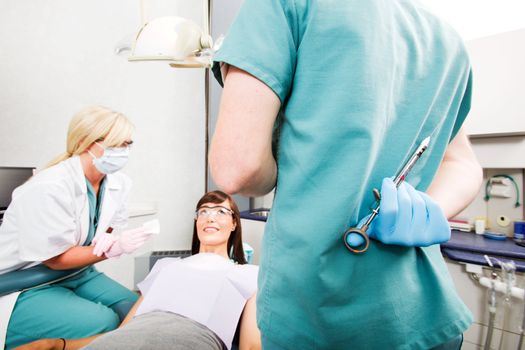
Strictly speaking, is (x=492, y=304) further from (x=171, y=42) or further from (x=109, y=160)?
(x=109, y=160)

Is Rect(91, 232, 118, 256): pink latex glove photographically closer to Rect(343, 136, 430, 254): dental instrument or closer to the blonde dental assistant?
the blonde dental assistant

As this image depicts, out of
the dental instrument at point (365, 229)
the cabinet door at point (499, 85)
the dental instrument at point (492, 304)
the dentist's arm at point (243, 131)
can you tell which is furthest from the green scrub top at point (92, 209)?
the cabinet door at point (499, 85)

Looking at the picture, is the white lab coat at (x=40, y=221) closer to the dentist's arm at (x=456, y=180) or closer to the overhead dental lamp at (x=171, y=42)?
the overhead dental lamp at (x=171, y=42)

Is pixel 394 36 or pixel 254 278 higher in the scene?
pixel 394 36

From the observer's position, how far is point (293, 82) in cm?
44

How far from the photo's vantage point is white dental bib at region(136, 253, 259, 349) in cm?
121

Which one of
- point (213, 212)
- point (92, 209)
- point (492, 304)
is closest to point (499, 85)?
point (492, 304)

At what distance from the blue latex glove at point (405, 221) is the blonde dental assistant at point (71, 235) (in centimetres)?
137

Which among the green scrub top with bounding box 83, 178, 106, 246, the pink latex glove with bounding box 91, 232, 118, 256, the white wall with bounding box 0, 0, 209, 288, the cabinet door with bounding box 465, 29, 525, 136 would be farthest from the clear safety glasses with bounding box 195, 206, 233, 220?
the cabinet door with bounding box 465, 29, 525, 136

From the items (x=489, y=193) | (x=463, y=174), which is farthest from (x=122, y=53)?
(x=489, y=193)

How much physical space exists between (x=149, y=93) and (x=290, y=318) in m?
2.48

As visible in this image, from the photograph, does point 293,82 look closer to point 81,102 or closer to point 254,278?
point 254,278

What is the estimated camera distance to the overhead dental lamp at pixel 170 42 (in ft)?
3.67

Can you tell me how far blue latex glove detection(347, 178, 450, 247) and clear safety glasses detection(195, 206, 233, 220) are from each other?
4.31 ft
